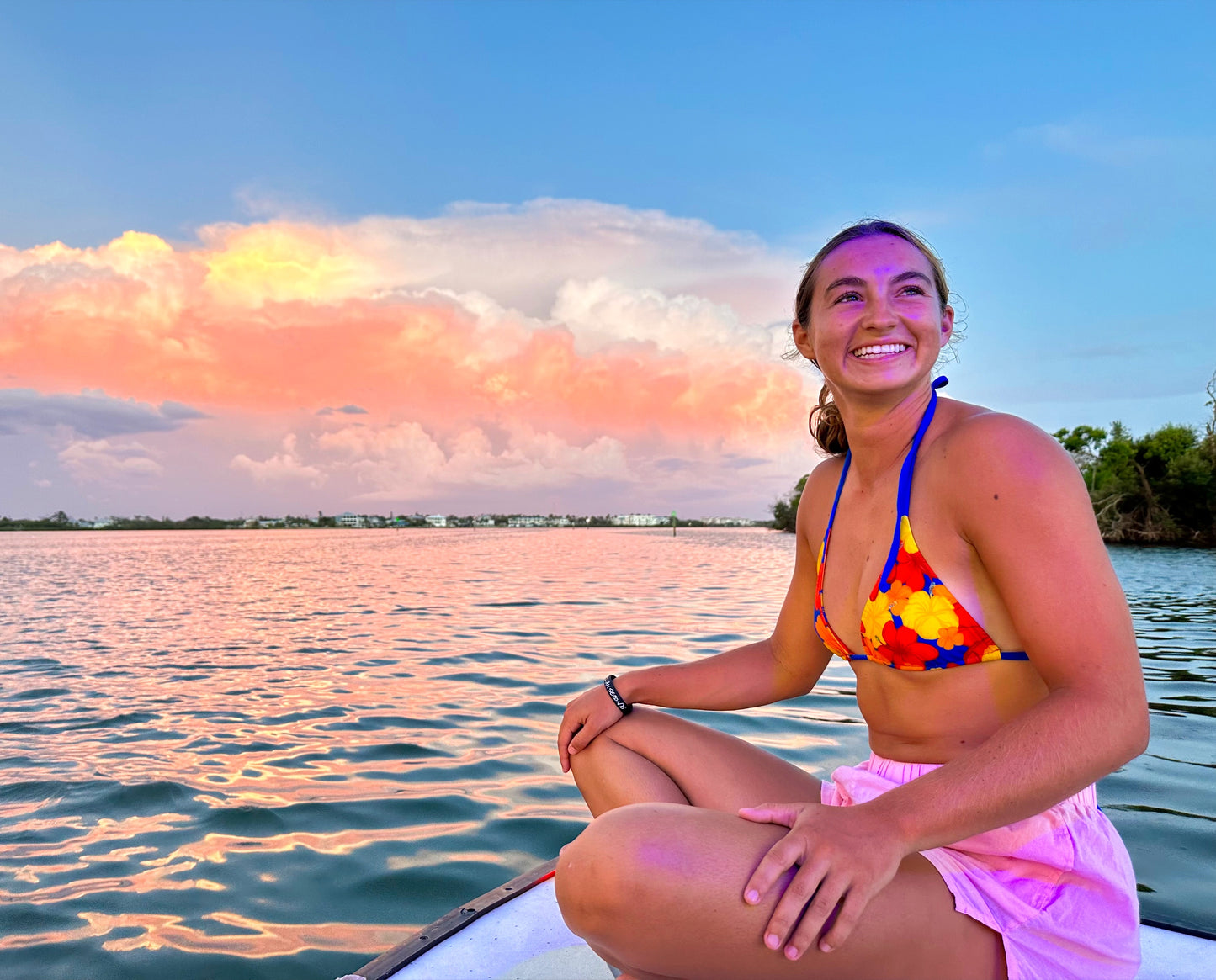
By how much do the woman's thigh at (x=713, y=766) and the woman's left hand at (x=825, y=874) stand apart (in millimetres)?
733

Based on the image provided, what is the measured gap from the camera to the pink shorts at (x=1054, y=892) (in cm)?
157

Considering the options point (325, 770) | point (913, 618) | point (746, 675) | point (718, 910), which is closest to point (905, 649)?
point (913, 618)

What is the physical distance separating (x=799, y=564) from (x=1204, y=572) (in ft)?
79.5

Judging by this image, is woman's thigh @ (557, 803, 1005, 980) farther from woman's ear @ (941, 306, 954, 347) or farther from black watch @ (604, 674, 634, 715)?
woman's ear @ (941, 306, 954, 347)

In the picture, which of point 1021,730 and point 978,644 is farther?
point 978,644

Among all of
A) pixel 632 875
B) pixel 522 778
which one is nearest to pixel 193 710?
pixel 522 778

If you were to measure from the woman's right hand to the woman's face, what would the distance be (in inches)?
43.6

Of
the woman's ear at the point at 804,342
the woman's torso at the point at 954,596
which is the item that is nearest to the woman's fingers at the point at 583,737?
the woman's torso at the point at 954,596

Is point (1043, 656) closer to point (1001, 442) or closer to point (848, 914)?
point (1001, 442)

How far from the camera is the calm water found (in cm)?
343

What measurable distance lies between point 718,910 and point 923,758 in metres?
0.72

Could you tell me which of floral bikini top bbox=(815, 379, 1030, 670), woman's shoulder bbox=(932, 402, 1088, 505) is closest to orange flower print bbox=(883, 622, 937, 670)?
floral bikini top bbox=(815, 379, 1030, 670)

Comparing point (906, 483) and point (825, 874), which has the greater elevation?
point (906, 483)

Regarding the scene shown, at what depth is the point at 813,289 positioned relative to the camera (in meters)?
2.26
